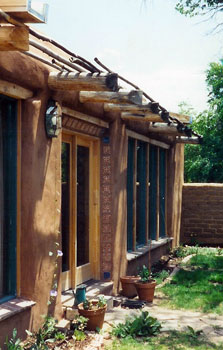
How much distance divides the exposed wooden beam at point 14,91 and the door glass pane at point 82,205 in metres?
1.95

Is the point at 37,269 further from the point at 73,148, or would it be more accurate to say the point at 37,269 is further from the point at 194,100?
the point at 194,100

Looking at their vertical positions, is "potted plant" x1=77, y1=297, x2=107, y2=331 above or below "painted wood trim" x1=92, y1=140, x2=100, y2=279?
below

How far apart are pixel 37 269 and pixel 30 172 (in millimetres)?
1001

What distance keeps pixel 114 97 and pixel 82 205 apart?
1815 millimetres

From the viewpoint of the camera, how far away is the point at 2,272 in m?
4.88

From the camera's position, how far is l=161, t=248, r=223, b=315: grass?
693 centimetres

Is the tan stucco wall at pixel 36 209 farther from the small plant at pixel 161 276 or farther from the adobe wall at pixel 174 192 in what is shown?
the adobe wall at pixel 174 192

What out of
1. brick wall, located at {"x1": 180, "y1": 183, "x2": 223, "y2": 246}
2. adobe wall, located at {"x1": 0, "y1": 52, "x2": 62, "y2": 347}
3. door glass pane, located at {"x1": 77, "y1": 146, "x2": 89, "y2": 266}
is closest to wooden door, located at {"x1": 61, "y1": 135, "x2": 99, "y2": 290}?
door glass pane, located at {"x1": 77, "y1": 146, "x2": 89, "y2": 266}

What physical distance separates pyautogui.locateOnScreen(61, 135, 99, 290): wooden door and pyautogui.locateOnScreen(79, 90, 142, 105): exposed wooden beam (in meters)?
0.62

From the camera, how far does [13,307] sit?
4.65 m

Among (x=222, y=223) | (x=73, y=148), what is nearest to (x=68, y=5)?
(x=73, y=148)

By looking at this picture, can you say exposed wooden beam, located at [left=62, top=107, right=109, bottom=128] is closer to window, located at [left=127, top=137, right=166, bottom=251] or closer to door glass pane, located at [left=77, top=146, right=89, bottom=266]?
door glass pane, located at [left=77, top=146, right=89, bottom=266]

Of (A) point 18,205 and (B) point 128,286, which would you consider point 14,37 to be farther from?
(B) point 128,286

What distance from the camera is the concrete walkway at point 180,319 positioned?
565 cm
